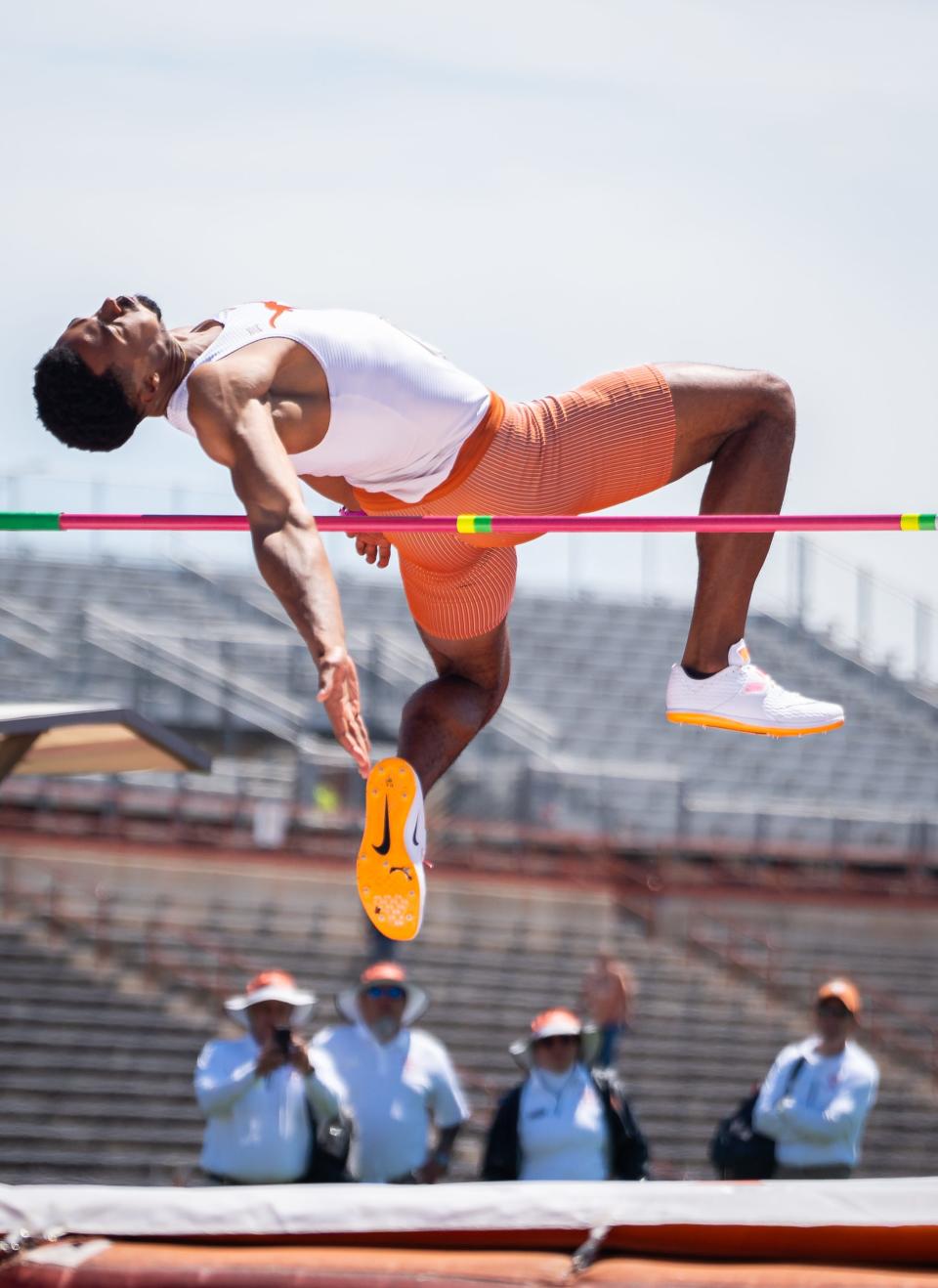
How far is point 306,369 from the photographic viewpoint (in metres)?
3.81

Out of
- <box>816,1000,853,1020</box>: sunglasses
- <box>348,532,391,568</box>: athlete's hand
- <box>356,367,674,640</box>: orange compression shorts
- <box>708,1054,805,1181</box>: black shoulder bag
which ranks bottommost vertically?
<box>708,1054,805,1181</box>: black shoulder bag

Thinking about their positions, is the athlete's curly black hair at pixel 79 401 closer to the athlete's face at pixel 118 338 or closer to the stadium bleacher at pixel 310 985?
the athlete's face at pixel 118 338

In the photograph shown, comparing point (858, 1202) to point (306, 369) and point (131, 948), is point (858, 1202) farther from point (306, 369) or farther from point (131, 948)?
point (131, 948)

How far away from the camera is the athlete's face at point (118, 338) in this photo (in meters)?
3.80

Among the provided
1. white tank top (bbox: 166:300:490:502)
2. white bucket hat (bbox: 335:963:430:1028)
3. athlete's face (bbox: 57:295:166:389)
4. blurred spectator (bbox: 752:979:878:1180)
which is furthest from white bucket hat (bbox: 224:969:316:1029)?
athlete's face (bbox: 57:295:166:389)

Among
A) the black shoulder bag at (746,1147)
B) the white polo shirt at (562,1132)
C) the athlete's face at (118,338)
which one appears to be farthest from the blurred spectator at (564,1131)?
the athlete's face at (118,338)

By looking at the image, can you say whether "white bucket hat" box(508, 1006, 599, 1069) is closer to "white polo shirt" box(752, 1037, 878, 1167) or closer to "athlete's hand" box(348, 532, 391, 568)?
"white polo shirt" box(752, 1037, 878, 1167)

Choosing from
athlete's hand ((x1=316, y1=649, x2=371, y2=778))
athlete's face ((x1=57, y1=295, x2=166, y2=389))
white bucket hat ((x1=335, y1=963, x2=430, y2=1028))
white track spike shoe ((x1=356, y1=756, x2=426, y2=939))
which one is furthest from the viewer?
white bucket hat ((x1=335, y1=963, x2=430, y2=1028))

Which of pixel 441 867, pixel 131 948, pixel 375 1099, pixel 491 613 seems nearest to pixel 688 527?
pixel 491 613

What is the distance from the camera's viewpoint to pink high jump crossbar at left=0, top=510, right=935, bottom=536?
395cm

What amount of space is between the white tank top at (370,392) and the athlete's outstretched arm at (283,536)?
0.17m

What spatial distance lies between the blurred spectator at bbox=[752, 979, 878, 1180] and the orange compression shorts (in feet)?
11.7

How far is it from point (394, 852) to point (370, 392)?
94 cm

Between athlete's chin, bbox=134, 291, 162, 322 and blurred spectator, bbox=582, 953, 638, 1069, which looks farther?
blurred spectator, bbox=582, 953, 638, 1069
